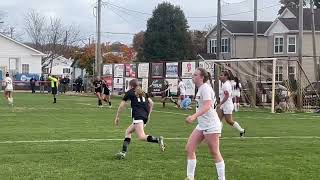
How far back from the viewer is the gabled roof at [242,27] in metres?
75.2

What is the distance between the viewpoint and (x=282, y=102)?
35000 millimetres

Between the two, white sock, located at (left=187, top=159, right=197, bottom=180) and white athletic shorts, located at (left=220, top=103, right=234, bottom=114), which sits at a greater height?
white athletic shorts, located at (left=220, top=103, right=234, bottom=114)

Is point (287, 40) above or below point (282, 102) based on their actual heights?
above

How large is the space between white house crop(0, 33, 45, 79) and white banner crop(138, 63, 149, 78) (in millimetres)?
32868

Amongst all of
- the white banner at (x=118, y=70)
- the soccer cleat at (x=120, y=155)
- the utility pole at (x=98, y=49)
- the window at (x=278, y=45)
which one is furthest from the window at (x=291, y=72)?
the window at (x=278, y=45)

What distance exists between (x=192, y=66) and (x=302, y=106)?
9.85m

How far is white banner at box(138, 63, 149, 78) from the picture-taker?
49938mm

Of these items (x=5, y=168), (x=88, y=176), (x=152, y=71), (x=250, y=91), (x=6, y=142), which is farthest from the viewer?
(x=152, y=71)

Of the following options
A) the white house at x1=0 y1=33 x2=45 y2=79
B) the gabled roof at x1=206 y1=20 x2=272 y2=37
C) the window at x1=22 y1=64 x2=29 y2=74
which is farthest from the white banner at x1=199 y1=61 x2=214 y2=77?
the window at x1=22 y1=64 x2=29 y2=74

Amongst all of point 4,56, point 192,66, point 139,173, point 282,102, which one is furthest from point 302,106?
point 4,56

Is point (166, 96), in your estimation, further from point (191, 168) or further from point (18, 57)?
point (18, 57)

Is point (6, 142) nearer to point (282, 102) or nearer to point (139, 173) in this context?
point (139, 173)

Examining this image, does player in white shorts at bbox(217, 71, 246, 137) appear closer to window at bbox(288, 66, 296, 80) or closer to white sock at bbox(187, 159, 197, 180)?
white sock at bbox(187, 159, 197, 180)

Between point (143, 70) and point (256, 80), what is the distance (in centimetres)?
1499
